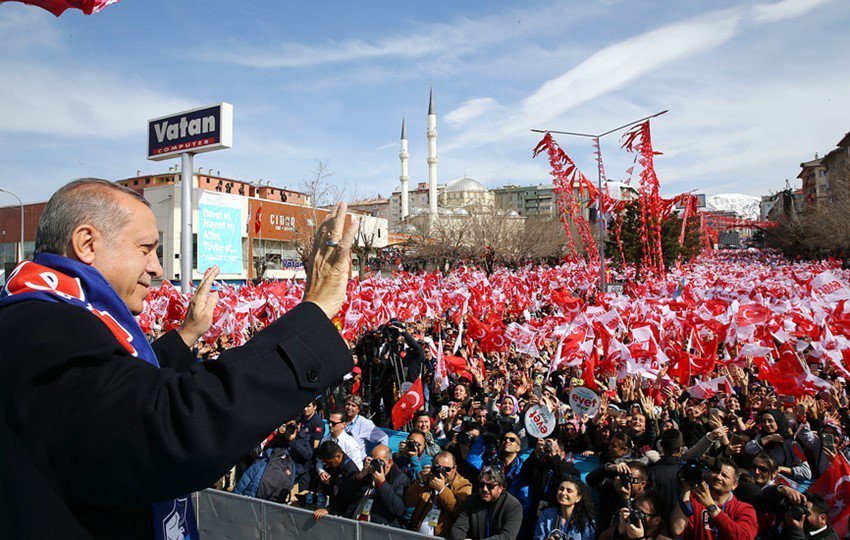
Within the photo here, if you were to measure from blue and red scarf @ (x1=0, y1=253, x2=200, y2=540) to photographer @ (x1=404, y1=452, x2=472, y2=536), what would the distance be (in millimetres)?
3974

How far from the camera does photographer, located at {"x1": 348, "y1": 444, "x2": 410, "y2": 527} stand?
5207 millimetres

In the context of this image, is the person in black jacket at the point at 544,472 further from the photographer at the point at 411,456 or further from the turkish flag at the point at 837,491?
the turkish flag at the point at 837,491

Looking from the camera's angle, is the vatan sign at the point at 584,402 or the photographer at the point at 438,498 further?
the vatan sign at the point at 584,402

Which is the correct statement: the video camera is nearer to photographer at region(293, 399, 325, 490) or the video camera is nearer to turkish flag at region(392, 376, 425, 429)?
photographer at region(293, 399, 325, 490)

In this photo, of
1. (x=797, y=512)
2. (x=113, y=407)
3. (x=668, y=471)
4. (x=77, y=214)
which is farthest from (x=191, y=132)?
(x=113, y=407)

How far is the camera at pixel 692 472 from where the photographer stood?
14.4 ft

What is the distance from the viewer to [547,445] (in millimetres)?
5438

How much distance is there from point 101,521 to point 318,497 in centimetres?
494

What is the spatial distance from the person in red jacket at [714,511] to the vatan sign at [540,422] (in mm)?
1762

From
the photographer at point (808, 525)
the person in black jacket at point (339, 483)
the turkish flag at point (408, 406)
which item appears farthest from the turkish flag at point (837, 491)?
the turkish flag at point (408, 406)

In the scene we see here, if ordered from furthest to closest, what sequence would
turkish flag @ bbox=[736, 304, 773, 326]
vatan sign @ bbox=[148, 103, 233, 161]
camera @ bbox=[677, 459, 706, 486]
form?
vatan sign @ bbox=[148, 103, 233, 161]
turkish flag @ bbox=[736, 304, 773, 326]
camera @ bbox=[677, 459, 706, 486]

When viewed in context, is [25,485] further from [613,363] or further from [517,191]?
[517,191]

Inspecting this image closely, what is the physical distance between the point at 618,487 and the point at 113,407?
15.1 ft

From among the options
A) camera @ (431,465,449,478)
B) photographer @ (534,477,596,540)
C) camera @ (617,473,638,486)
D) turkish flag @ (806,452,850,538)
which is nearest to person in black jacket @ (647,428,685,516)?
camera @ (617,473,638,486)
